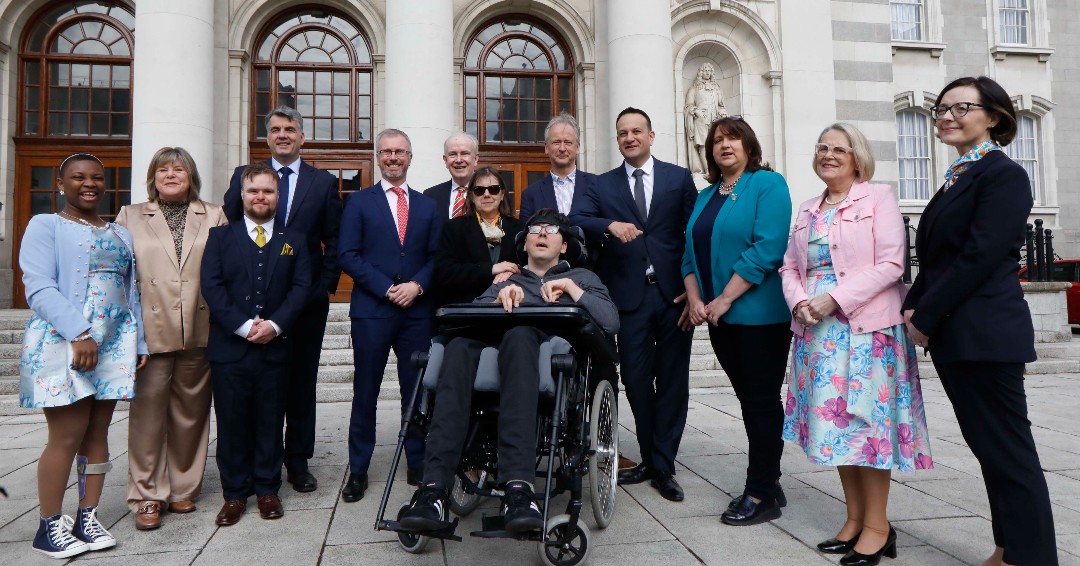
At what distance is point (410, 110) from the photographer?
10.8m

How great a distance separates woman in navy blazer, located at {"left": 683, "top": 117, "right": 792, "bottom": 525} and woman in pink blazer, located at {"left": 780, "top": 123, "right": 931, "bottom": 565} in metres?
0.34

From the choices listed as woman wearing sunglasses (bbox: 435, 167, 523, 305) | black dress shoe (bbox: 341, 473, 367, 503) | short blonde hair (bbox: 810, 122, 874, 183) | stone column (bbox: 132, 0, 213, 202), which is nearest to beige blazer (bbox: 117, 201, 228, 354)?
black dress shoe (bbox: 341, 473, 367, 503)

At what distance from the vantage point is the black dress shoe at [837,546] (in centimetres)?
335

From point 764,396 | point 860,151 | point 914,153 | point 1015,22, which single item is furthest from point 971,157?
point 1015,22

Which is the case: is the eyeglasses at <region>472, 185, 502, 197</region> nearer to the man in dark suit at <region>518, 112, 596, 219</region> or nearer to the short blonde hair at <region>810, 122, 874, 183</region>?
the man in dark suit at <region>518, 112, 596, 219</region>

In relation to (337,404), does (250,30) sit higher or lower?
higher

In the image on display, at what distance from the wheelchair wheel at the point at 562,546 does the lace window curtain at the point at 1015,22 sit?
21614 mm

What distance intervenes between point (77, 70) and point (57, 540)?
12.0 meters

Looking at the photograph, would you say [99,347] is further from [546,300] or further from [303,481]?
[546,300]

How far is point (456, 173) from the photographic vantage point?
17.0ft

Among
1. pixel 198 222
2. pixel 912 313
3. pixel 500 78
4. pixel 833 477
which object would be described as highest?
pixel 500 78

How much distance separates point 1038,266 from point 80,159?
536 inches

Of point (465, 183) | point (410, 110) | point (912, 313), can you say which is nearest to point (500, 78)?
point (410, 110)

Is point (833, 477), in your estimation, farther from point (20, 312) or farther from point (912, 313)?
point (20, 312)
